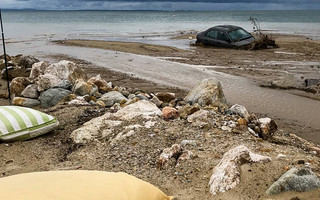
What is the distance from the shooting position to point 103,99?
7676 mm

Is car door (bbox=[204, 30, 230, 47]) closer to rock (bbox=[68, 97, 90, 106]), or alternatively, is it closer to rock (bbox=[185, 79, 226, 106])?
rock (bbox=[185, 79, 226, 106])

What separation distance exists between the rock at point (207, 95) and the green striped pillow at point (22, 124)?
3.14 meters

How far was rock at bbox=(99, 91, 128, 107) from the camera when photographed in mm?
7402

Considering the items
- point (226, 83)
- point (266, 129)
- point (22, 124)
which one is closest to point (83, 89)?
point (22, 124)

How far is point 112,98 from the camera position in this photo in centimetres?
758

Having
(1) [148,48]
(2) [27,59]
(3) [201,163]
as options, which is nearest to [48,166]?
(3) [201,163]

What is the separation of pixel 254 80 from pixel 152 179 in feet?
25.1

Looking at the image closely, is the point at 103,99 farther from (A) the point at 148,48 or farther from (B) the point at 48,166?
(A) the point at 148,48

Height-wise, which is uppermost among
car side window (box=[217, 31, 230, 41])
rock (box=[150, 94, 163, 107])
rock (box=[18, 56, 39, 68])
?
car side window (box=[217, 31, 230, 41])

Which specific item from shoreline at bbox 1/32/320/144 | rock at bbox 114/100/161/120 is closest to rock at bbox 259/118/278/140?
shoreline at bbox 1/32/320/144

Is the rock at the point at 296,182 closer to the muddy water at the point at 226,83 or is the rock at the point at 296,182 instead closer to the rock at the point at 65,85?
the muddy water at the point at 226,83

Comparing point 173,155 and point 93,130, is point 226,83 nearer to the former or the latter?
point 93,130

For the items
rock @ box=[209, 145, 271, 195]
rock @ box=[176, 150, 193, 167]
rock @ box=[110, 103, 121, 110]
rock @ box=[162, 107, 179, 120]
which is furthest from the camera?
rock @ box=[110, 103, 121, 110]

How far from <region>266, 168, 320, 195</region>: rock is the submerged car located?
49.8 feet
